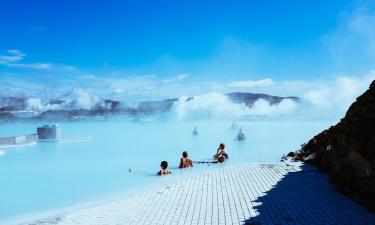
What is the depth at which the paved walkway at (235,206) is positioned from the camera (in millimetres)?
5984

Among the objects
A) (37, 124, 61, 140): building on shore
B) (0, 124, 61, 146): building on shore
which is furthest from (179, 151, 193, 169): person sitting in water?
(37, 124, 61, 140): building on shore

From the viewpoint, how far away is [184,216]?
6.25 m

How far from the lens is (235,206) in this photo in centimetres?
679

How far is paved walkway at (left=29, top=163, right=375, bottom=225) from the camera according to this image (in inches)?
236

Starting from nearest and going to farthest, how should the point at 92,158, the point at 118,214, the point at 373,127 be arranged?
the point at 118,214, the point at 373,127, the point at 92,158

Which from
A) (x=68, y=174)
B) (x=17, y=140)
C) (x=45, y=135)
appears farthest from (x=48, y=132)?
(x=68, y=174)

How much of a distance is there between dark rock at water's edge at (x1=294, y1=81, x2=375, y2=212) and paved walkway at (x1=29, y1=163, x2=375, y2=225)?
30 centimetres

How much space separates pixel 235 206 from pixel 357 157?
8.66 feet

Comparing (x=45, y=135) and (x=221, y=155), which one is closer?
(x=221, y=155)

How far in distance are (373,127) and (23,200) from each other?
28.9 feet

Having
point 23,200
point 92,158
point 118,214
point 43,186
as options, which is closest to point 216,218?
point 118,214

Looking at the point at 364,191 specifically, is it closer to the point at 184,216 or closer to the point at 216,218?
the point at 216,218

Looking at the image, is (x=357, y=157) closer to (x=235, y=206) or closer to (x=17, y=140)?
(x=235, y=206)

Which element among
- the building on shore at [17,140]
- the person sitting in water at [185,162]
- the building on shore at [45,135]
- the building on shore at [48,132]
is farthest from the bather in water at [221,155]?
the building on shore at [48,132]
